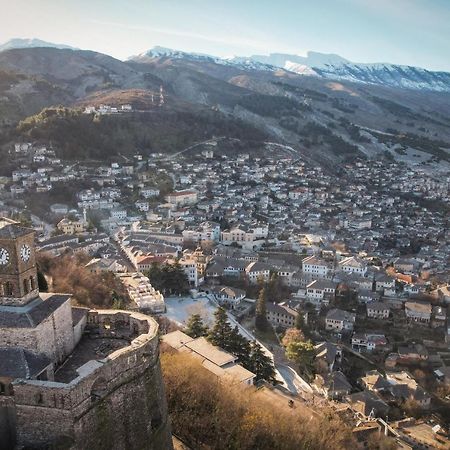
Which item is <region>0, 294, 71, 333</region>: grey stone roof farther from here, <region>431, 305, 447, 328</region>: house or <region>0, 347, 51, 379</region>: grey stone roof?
<region>431, 305, 447, 328</region>: house

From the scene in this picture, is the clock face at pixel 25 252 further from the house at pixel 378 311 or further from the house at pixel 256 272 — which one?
the house at pixel 378 311

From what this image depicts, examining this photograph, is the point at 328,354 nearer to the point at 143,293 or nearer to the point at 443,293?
the point at 143,293

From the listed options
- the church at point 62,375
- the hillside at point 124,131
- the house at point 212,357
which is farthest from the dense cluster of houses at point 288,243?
the church at point 62,375

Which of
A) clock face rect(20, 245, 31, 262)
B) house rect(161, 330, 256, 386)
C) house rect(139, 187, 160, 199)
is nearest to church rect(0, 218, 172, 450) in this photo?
clock face rect(20, 245, 31, 262)

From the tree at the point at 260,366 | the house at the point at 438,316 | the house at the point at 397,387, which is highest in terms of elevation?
the tree at the point at 260,366

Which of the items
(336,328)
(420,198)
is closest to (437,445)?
(336,328)

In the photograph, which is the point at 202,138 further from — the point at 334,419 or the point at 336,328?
the point at 334,419

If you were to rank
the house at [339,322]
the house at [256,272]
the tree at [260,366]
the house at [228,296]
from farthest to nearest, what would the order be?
the house at [256,272], the house at [228,296], the house at [339,322], the tree at [260,366]
